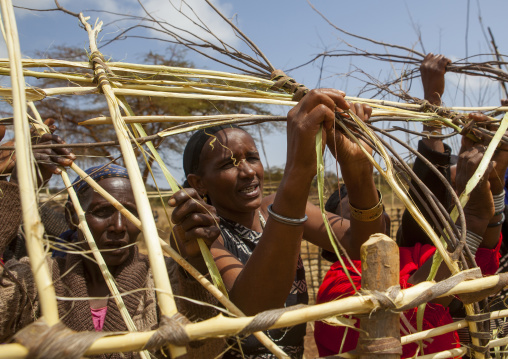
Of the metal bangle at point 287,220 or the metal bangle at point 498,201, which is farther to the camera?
the metal bangle at point 498,201

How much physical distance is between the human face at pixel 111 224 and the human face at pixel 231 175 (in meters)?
0.42

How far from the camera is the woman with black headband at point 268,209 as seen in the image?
969 mm

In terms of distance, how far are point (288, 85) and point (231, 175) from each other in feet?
1.31

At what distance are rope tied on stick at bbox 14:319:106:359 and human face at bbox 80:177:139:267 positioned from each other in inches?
41.8

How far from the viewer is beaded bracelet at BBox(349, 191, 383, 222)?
1.32 m

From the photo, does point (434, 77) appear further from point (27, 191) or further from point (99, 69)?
point (27, 191)

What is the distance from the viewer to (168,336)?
2.09 ft

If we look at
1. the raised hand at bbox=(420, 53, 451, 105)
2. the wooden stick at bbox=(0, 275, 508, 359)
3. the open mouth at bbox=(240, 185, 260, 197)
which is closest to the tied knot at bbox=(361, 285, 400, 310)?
the wooden stick at bbox=(0, 275, 508, 359)

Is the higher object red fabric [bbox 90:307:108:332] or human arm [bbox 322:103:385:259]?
human arm [bbox 322:103:385:259]

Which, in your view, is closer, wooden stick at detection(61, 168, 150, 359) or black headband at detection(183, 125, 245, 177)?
wooden stick at detection(61, 168, 150, 359)

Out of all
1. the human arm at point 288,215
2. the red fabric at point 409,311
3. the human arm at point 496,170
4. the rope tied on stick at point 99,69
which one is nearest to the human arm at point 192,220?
the human arm at point 288,215

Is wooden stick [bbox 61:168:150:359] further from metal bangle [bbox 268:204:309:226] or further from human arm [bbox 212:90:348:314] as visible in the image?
metal bangle [bbox 268:204:309:226]

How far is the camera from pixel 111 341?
2.04ft

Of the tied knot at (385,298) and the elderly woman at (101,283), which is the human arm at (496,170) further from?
the elderly woman at (101,283)
